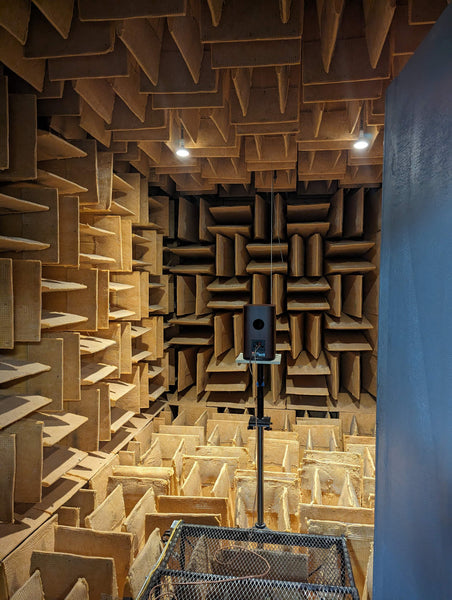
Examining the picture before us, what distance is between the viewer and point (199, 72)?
7.02ft

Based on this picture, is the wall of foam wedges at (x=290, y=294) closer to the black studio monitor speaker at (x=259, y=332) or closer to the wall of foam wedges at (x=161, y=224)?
the wall of foam wedges at (x=161, y=224)

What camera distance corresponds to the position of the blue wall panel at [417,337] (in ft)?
2.24

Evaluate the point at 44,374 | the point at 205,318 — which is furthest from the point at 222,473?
the point at 205,318

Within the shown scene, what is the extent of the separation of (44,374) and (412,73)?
2375 mm

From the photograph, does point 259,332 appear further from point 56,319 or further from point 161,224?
point 161,224

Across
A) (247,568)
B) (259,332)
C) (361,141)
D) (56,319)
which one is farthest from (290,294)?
(247,568)

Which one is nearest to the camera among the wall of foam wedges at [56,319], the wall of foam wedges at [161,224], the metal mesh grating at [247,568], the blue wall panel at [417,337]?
the blue wall panel at [417,337]

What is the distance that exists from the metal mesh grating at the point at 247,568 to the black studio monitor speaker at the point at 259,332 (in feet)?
3.12

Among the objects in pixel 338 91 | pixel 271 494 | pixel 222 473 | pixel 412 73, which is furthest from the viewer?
pixel 222 473

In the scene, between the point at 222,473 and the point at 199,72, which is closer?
the point at 199,72

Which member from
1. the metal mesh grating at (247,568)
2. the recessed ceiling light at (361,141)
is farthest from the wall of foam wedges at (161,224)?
the metal mesh grating at (247,568)

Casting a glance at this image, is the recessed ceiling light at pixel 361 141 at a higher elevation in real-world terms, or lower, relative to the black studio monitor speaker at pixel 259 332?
higher

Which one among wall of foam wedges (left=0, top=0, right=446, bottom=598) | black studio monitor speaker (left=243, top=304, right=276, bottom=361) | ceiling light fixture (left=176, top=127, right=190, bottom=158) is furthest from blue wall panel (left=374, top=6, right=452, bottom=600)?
ceiling light fixture (left=176, top=127, right=190, bottom=158)

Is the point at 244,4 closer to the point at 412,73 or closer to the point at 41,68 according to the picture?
the point at 41,68
